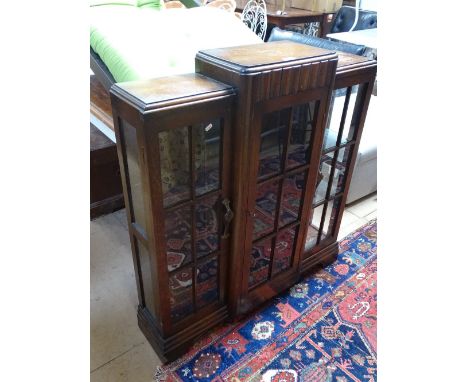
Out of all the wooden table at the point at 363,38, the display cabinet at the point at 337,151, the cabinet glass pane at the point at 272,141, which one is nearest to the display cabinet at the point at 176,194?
the cabinet glass pane at the point at 272,141

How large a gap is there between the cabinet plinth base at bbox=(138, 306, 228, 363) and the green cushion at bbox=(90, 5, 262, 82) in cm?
85

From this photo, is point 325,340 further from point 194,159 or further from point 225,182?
point 194,159

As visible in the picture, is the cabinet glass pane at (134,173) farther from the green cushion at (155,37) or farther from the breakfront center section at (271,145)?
the green cushion at (155,37)

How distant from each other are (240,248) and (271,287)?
32cm

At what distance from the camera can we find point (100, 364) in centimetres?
119

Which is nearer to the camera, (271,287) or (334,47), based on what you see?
(271,287)

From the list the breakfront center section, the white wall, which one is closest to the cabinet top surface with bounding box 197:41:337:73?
the breakfront center section

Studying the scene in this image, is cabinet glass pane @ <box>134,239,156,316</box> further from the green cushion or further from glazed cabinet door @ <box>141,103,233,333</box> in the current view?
the green cushion

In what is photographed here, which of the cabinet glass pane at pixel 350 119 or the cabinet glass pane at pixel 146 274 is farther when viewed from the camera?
the cabinet glass pane at pixel 350 119

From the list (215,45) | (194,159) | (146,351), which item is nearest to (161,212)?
(194,159)

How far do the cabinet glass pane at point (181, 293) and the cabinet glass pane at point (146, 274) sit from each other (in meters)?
0.07

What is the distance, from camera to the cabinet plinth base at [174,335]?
1.17m

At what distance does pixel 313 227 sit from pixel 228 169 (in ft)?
1.99
